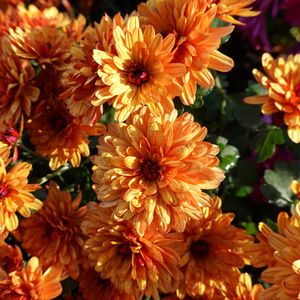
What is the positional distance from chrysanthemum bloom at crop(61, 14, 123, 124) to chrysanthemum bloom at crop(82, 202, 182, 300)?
19 cm

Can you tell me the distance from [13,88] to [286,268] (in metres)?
0.68

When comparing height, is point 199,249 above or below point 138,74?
below

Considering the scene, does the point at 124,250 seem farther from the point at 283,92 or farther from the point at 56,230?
the point at 283,92

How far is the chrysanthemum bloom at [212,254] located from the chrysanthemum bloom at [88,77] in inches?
12.5

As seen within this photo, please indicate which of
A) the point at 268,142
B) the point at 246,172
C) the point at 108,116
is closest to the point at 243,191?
the point at 246,172

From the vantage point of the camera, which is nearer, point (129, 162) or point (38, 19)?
point (129, 162)

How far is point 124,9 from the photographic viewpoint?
2.06 meters

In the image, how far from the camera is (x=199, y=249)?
45.9 inches

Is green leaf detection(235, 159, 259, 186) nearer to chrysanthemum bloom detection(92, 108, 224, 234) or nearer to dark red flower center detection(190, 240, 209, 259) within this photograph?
dark red flower center detection(190, 240, 209, 259)

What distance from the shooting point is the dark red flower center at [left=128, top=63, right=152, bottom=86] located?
102cm

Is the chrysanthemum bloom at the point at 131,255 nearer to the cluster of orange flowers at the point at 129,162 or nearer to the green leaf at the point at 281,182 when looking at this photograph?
the cluster of orange flowers at the point at 129,162

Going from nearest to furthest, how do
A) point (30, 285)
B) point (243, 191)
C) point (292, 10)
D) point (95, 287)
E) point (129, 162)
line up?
point (129, 162), point (30, 285), point (95, 287), point (243, 191), point (292, 10)

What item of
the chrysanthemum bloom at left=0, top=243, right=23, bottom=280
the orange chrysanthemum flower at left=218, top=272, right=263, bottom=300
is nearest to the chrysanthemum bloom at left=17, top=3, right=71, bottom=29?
the chrysanthemum bloom at left=0, top=243, right=23, bottom=280

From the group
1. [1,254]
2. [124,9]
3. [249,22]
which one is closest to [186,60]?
[1,254]
